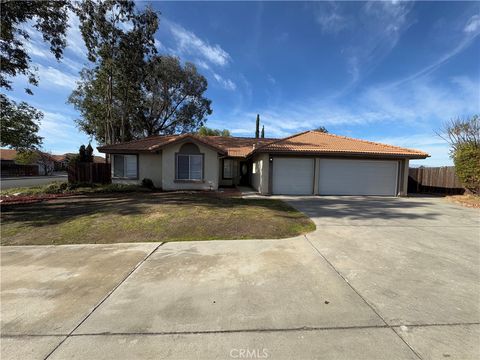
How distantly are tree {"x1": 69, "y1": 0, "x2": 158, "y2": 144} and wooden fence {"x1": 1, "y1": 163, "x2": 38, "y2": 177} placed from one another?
88.9ft

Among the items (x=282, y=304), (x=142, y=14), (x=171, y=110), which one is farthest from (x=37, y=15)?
(x=171, y=110)

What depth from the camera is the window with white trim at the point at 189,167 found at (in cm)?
1536

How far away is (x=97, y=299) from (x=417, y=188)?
21062mm

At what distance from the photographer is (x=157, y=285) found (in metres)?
3.79

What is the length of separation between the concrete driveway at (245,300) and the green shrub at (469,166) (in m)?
10.2

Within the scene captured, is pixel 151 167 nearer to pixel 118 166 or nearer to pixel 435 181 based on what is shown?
pixel 118 166

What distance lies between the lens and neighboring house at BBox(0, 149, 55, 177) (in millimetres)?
40406

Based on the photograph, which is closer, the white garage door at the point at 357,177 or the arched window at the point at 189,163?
the white garage door at the point at 357,177

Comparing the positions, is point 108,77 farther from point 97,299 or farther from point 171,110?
point 97,299

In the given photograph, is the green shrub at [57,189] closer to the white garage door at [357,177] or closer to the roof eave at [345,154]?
the roof eave at [345,154]

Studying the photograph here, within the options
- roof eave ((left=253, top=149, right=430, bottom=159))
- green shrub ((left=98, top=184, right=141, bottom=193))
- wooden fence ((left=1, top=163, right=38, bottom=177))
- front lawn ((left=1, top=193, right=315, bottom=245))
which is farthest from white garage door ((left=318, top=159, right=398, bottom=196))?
wooden fence ((left=1, top=163, right=38, bottom=177))

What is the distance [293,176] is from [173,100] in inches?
760

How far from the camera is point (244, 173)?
2116cm

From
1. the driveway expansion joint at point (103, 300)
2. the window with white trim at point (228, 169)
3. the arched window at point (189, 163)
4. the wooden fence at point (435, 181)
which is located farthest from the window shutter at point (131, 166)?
the wooden fence at point (435, 181)
